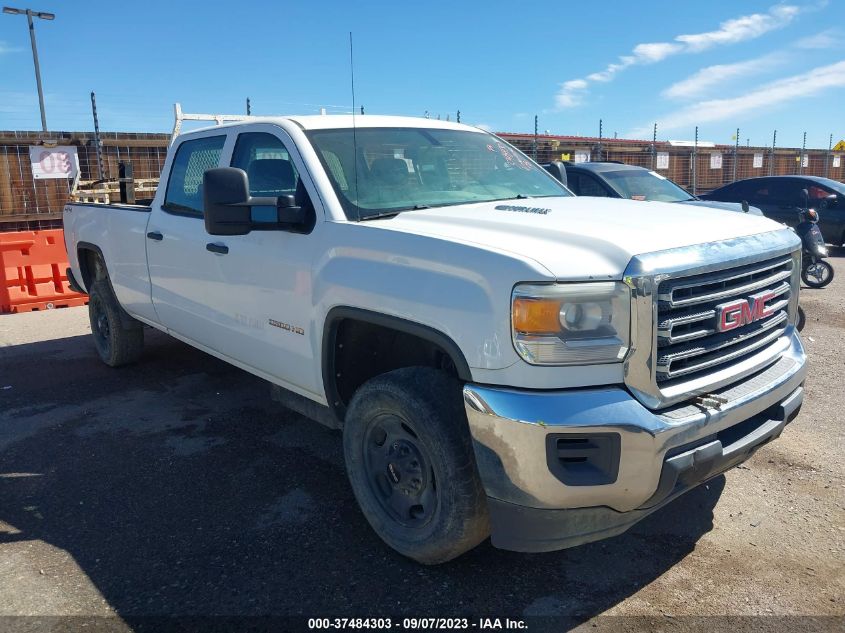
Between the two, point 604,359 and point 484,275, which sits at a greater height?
point 484,275

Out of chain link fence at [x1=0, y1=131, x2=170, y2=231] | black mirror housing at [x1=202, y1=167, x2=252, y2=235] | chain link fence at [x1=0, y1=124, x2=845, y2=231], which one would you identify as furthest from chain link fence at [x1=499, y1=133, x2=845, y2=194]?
black mirror housing at [x1=202, y1=167, x2=252, y2=235]

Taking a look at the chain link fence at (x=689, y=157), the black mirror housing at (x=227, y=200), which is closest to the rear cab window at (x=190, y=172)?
the black mirror housing at (x=227, y=200)

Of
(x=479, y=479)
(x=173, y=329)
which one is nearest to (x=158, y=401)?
(x=173, y=329)

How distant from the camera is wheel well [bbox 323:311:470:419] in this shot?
3371 mm

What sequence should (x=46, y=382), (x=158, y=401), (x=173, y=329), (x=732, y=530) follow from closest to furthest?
(x=732, y=530) < (x=173, y=329) < (x=158, y=401) < (x=46, y=382)

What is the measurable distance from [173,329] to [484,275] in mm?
3268

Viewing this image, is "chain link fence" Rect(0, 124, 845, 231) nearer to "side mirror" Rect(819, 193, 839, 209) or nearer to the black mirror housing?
"side mirror" Rect(819, 193, 839, 209)

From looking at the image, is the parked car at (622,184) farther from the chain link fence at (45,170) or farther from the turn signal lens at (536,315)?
the chain link fence at (45,170)

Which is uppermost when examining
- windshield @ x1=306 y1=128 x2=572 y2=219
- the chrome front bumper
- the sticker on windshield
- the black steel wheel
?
windshield @ x1=306 y1=128 x2=572 y2=219

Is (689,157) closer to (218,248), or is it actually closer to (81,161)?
(81,161)

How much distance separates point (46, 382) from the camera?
616 centimetres

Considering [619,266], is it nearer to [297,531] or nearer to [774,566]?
[774,566]

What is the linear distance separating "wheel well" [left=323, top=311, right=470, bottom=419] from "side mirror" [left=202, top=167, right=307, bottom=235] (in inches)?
23.9

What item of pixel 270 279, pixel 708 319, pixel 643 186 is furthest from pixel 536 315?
pixel 643 186
